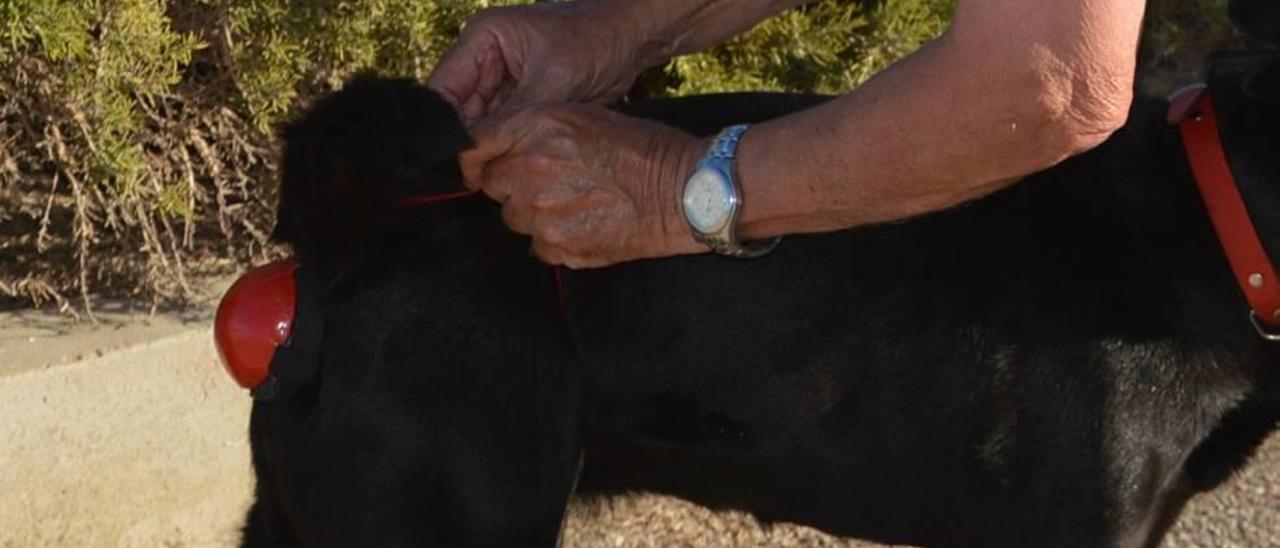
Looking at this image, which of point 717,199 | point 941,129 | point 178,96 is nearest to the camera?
point 941,129

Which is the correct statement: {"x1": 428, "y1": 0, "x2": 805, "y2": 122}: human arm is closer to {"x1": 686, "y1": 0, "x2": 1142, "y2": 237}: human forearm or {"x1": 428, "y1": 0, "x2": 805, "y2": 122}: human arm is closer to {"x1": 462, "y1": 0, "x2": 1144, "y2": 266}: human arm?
{"x1": 462, "y1": 0, "x2": 1144, "y2": 266}: human arm


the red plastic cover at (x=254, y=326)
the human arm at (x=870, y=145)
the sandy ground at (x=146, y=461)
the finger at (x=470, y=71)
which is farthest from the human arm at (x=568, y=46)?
the sandy ground at (x=146, y=461)

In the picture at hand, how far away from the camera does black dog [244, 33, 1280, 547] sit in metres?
2.58

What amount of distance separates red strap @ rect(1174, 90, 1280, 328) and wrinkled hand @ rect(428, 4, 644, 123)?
3.54 ft

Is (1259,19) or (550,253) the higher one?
(1259,19)

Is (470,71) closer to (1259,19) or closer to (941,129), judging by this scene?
(941,129)

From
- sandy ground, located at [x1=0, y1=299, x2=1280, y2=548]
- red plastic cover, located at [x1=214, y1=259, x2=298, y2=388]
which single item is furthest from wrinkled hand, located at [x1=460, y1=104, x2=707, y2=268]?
sandy ground, located at [x1=0, y1=299, x2=1280, y2=548]

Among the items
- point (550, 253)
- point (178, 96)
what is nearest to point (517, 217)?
Answer: point (550, 253)

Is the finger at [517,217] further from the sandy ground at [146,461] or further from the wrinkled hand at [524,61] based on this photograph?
the sandy ground at [146,461]

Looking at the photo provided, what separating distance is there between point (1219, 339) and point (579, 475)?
0.99 metres

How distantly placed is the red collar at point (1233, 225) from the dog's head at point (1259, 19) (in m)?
0.18

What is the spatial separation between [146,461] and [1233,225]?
8.87 feet

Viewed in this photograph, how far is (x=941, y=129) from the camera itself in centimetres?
233

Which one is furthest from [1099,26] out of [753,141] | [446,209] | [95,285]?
[95,285]
